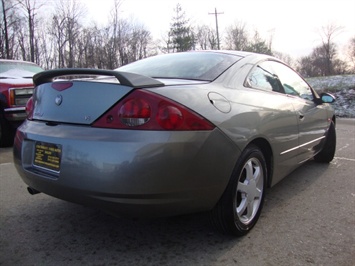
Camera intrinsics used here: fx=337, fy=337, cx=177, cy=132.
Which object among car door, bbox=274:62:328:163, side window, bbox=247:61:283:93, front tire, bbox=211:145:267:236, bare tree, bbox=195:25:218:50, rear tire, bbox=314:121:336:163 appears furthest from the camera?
bare tree, bbox=195:25:218:50

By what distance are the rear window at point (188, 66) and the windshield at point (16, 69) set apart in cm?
506

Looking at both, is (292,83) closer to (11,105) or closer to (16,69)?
(11,105)

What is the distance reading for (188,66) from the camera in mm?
2908

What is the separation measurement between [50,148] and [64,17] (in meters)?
39.9

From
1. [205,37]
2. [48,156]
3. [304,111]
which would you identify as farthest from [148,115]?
[205,37]

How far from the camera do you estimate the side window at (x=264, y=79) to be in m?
2.96

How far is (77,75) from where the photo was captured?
2562 millimetres

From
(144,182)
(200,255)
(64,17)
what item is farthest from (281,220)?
(64,17)

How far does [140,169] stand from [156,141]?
187 millimetres

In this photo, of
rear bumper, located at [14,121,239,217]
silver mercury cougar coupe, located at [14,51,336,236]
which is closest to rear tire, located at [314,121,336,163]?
silver mercury cougar coupe, located at [14,51,336,236]

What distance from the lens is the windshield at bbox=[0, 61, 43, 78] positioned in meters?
7.30

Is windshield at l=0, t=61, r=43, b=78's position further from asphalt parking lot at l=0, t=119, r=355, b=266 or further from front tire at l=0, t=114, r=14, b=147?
asphalt parking lot at l=0, t=119, r=355, b=266

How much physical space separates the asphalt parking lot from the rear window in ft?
3.97

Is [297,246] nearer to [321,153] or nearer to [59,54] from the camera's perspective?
[321,153]
